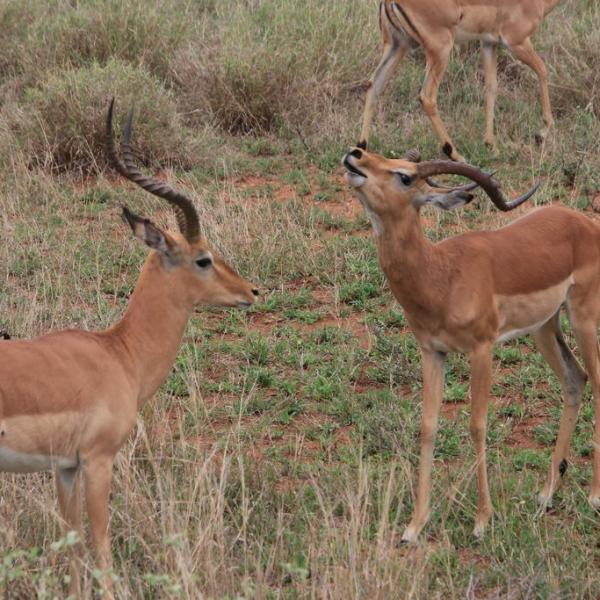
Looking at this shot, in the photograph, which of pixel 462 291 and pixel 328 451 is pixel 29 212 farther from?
pixel 462 291

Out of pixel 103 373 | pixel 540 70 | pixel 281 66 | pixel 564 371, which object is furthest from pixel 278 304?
pixel 540 70

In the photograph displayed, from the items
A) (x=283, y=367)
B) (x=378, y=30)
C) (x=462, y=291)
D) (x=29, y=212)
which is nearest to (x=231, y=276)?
(x=462, y=291)

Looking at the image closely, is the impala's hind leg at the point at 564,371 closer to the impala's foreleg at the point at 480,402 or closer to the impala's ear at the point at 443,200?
the impala's foreleg at the point at 480,402

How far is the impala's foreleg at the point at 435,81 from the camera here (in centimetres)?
953

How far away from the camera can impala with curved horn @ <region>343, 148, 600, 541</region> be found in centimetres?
483

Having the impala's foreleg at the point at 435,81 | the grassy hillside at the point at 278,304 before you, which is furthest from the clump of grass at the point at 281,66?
the impala's foreleg at the point at 435,81

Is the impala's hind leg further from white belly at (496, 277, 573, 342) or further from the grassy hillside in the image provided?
white belly at (496, 277, 573, 342)

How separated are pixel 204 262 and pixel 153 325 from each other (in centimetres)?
30

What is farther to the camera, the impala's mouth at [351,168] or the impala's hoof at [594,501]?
the impala's hoof at [594,501]

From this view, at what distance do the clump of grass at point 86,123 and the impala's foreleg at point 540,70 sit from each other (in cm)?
264

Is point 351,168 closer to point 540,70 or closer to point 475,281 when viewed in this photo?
point 475,281

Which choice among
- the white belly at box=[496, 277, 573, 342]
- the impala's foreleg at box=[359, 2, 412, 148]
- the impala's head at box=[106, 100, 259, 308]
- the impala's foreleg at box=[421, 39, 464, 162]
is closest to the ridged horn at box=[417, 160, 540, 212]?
the white belly at box=[496, 277, 573, 342]

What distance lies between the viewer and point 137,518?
4.59m

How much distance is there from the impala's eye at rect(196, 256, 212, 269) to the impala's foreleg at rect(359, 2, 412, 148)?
5.22m
